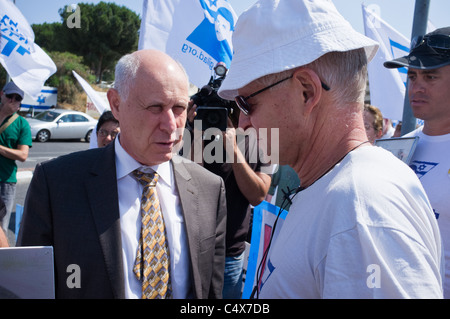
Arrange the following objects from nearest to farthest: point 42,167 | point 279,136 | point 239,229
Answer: point 279,136 → point 42,167 → point 239,229

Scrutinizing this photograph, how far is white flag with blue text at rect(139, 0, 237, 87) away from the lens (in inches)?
147

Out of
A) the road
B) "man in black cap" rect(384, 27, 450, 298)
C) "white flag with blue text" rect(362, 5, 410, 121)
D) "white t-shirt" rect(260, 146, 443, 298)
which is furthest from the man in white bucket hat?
the road

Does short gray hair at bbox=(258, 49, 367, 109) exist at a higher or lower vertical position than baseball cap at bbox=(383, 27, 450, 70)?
lower

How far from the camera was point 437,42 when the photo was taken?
215 centimetres

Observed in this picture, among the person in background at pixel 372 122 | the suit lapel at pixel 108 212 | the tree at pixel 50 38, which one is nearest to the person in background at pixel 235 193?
the suit lapel at pixel 108 212

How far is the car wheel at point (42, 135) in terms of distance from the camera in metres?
16.4

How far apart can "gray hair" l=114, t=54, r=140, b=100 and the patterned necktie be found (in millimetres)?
453

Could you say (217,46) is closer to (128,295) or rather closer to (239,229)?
(239,229)

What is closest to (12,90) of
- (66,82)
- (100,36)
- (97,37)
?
(66,82)

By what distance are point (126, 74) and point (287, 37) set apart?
3.24ft

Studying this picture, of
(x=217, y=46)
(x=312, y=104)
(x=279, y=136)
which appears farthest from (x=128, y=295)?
(x=217, y=46)

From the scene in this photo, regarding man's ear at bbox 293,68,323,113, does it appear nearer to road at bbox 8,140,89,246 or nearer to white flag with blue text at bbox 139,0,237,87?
white flag with blue text at bbox 139,0,237,87

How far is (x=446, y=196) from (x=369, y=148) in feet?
3.58

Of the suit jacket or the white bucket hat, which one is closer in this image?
the white bucket hat
